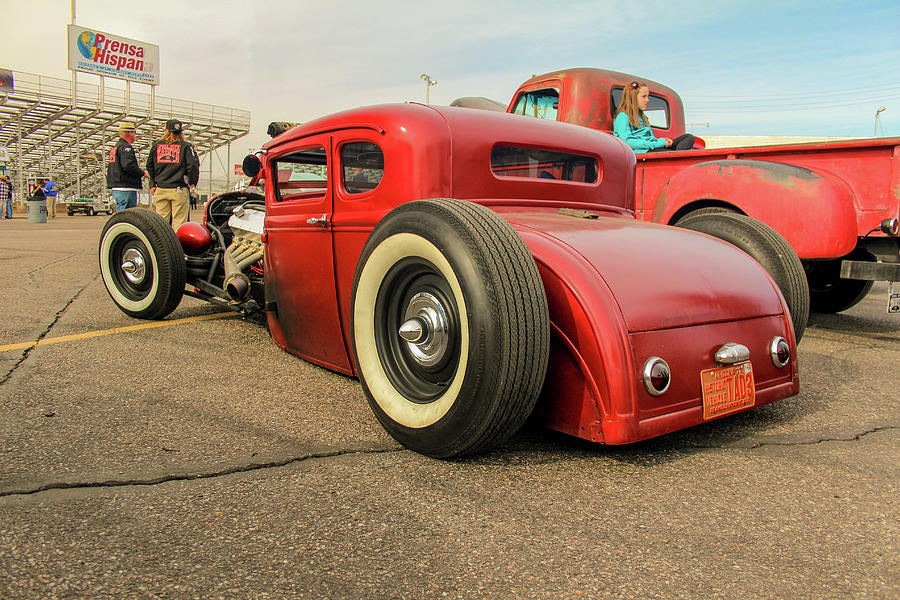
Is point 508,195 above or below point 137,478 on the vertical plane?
above

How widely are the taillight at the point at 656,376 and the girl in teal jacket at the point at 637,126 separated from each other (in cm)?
395

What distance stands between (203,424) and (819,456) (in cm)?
247

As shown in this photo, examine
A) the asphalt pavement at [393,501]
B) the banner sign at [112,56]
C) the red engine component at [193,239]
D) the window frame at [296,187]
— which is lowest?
the asphalt pavement at [393,501]

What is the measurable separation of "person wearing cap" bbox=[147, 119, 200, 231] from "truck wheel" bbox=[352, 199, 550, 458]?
6.18 metres

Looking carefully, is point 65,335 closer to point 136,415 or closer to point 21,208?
point 136,415

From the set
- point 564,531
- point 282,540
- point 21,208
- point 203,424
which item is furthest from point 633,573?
point 21,208

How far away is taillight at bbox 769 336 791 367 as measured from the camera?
271 centimetres

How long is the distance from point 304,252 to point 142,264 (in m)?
2.08

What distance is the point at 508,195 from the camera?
3219 millimetres

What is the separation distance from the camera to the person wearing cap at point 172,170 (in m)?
7.95

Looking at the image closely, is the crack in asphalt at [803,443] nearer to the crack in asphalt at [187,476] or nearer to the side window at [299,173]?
the crack in asphalt at [187,476]

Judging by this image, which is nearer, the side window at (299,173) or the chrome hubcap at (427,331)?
the chrome hubcap at (427,331)

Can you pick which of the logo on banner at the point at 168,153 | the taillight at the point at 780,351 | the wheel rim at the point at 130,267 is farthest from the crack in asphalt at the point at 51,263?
the taillight at the point at 780,351

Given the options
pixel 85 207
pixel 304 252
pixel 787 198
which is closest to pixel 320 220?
pixel 304 252
